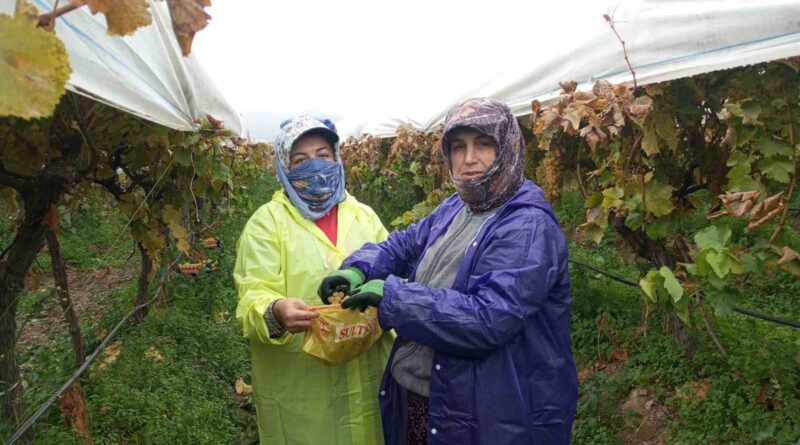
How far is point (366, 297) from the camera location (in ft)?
Result: 5.42

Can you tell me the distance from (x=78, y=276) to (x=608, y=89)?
21.3 ft

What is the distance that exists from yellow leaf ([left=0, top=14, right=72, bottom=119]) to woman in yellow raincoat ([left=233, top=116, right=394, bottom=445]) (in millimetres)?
1368

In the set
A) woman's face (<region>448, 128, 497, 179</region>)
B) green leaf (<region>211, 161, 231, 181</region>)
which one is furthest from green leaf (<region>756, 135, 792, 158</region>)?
green leaf (<region>211, 161, 231, 181</region>)

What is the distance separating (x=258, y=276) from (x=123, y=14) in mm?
1268

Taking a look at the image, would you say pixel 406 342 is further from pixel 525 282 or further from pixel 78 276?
pixel 78 276

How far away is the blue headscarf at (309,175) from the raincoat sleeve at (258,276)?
14cm

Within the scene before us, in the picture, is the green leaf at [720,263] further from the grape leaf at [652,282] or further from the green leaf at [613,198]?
the green leaf at [613,198]

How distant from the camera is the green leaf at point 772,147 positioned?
190 cm

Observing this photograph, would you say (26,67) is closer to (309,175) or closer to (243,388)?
(309,175)

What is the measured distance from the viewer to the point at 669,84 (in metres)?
2.39

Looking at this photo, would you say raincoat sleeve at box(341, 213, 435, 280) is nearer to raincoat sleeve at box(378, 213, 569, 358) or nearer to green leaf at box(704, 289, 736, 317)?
raincoat sleeve at box(378, 213, 569, 358)

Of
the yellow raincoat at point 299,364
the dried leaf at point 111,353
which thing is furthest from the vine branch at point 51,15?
the dried leaf at point 111,353

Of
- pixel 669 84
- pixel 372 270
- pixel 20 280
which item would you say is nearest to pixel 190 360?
pixel 20 280

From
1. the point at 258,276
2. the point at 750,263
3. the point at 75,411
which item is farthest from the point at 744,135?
the point at 75,411
